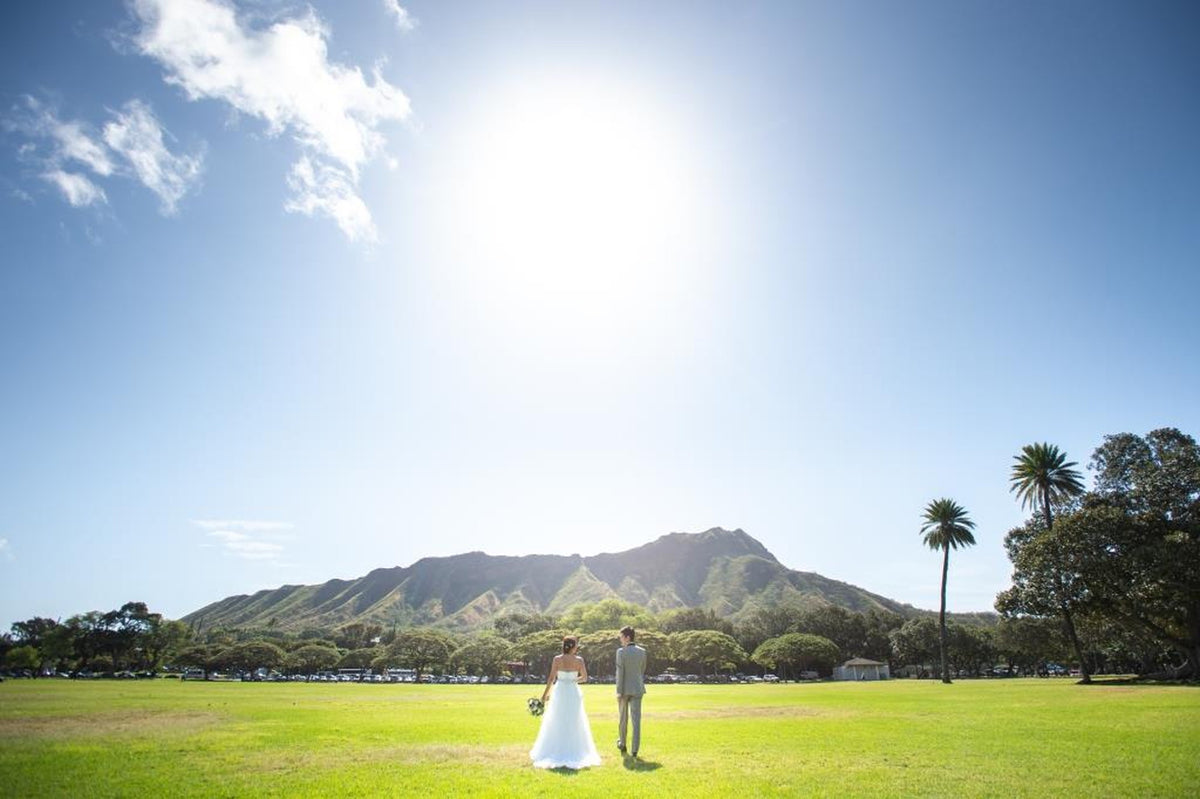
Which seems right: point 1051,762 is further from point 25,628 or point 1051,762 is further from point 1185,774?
point 25,628

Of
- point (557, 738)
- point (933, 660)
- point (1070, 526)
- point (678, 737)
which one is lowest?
point (933, 660)

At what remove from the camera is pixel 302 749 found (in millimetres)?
14727

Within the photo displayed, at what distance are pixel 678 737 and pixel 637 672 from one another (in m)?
5.63

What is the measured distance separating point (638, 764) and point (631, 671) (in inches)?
65.7

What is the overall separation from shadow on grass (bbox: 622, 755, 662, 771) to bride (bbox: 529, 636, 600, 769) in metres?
0.63

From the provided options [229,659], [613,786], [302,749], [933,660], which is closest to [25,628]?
[229,659]

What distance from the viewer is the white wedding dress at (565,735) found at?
12.0 meters

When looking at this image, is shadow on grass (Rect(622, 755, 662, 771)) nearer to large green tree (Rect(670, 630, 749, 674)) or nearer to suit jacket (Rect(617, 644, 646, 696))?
suit jacket (Rect(617, 644, 646, 696))

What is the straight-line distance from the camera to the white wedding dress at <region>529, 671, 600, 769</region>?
12031 mm

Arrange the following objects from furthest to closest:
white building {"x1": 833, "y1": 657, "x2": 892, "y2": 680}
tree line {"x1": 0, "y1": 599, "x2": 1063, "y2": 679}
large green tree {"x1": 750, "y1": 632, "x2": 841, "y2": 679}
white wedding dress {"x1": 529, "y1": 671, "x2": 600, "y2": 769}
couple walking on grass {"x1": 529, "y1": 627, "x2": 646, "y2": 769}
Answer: large green tree {"x1": 750, "y1": 632, "x2": 841, "y2": 679}, white building {"x1": 833, "y1": 657, "x2": 892, "y2": 680}, tree line {"x1": 0, "y1": 599, "x2": 1063, "y2": 679}, couple walking on grass {"x1": 529, "y1": 627, "x2": 646, "y2": 769}, white wedding dress {"x1": 529, "y1": 671, "x2": 600, "y2": 769}

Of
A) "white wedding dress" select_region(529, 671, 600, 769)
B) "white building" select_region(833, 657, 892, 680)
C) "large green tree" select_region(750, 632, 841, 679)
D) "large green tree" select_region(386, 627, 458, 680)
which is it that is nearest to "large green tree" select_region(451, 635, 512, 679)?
"large green tree" select_region(386, 627, 458, 680)

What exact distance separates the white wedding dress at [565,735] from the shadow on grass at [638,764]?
0.62 meters

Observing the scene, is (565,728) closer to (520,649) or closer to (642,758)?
(642,758)

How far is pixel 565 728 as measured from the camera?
1259cm
